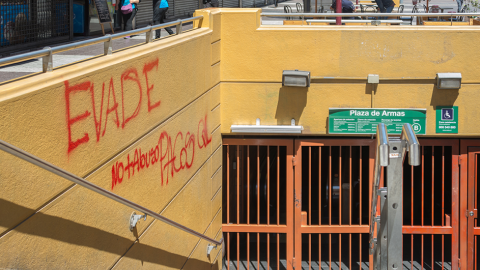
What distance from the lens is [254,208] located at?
1157cm

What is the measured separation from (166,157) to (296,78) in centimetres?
310

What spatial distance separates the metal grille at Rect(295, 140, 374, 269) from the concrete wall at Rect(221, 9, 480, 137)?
909mm

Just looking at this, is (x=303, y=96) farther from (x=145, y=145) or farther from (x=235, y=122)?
(x=145, y=145)

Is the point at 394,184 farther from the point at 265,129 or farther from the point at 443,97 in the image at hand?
the point at 443,97

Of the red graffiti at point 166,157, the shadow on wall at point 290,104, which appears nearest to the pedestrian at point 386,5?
the shadow on wall at point 290,104

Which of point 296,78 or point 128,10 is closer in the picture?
point 296,78

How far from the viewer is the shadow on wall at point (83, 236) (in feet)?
10.1

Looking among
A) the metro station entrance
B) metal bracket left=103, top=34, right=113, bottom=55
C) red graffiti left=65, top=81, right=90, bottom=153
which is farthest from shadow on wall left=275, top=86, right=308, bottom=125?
red graffiti left=65, top=81, right=90, bottom=153

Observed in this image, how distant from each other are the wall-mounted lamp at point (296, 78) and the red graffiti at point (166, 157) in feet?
5.12

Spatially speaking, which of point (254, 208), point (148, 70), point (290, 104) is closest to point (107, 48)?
point (148, 70)

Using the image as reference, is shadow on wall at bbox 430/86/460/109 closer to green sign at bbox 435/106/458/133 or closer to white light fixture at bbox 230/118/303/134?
green sign at bbox 435/106/458/133

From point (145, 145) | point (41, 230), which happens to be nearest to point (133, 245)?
point (145, 145)

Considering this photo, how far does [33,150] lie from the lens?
123 inches

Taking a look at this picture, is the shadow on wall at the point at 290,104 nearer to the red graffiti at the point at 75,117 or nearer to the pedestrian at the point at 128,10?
the pedestrian at the point at 128,10
